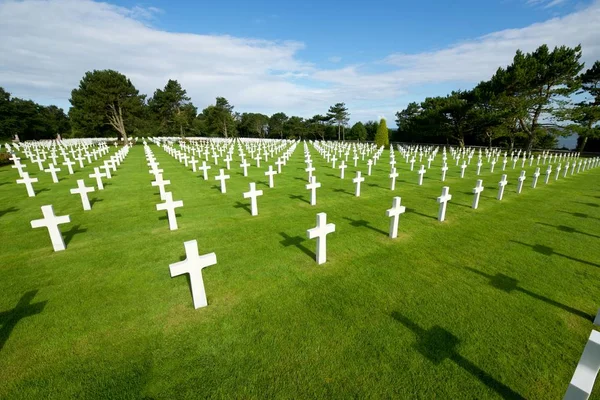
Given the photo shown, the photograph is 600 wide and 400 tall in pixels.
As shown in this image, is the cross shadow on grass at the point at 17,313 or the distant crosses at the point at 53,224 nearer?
the cross shadow on grass at the point at 17,313

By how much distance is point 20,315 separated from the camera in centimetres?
351

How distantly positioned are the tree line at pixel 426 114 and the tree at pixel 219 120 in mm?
249

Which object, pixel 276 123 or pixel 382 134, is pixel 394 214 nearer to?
pixel 382 134

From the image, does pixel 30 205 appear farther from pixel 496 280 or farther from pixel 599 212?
pixel 599 212

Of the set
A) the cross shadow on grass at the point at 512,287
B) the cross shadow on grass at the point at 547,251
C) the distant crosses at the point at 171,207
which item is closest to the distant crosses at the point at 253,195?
the distant crosses at the point at 171,207

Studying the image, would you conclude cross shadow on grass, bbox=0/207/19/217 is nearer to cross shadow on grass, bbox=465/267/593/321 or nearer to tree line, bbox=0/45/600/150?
cross shadow on grass, bbox=465/267/593/321

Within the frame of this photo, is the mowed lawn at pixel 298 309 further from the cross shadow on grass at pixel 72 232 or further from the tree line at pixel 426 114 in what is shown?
the tree line at pixel 426 114

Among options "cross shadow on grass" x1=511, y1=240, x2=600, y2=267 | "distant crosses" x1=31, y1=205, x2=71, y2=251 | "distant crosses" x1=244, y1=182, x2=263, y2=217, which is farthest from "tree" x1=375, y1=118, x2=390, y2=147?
"distant crosses" x1=31, y1=205, x2=71, y2=251

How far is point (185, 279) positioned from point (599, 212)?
1215 cm

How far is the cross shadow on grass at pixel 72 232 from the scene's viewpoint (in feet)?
19.6

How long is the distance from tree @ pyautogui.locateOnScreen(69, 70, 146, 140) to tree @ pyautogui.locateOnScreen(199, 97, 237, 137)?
23.1 metres

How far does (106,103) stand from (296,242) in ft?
164

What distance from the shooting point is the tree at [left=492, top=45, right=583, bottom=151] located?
25.5 m

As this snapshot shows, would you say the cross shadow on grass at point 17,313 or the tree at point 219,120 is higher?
the tree at point 219,120
